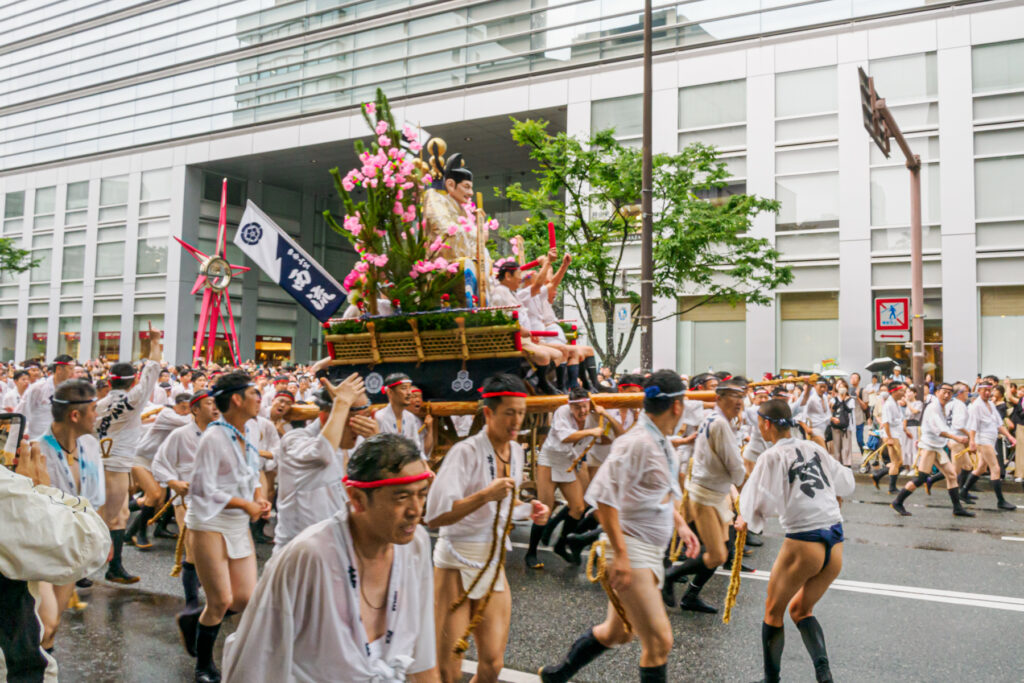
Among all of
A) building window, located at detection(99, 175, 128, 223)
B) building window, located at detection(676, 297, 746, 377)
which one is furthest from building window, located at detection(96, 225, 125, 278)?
building window, located at detection(676, 297, 746, 377)

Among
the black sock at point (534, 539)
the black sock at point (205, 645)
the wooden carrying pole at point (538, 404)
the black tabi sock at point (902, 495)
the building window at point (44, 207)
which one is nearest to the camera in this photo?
the black sock at point (205, 645)

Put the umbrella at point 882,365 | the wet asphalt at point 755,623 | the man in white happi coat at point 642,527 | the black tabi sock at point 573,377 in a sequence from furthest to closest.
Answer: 1. the umbrella at point 882,365
2. the black tabi sock at point 573,377
3. the wet asphalt at point 755,623
4. the man in white happi coat at point 642,527

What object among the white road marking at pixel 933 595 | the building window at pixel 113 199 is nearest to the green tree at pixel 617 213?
the white road marking at pixel 933 595

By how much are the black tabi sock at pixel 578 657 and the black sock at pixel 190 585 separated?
252 centimetres

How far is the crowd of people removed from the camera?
2.38 meters

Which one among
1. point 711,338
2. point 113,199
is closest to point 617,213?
point 711,338

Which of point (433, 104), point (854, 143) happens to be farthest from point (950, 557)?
point (433, 104)

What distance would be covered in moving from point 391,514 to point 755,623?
14.8 feet

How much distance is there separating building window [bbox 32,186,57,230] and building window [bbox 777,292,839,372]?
35.4 m

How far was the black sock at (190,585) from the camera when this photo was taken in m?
5.24

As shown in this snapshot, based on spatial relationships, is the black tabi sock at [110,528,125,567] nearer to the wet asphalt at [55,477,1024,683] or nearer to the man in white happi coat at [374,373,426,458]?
the wet asphalt at [55,477,1024,683]

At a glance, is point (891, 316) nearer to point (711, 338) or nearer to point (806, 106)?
point (711, 338)

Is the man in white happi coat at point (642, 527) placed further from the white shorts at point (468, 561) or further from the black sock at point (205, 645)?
the black sock at point (205, 645)

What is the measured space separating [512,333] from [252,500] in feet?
7.61
